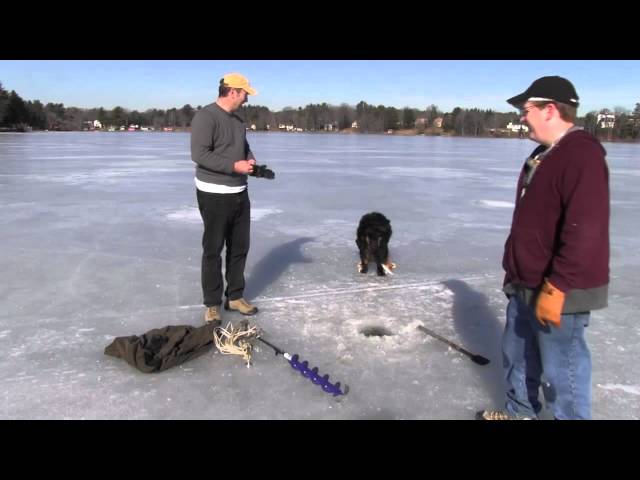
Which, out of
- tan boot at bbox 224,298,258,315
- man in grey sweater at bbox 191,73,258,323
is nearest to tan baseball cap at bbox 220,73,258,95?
man in grey sweater at bbox 191,73,258,323

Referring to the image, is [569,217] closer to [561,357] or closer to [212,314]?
[561,357]

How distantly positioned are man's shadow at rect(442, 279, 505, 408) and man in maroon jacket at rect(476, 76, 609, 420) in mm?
718

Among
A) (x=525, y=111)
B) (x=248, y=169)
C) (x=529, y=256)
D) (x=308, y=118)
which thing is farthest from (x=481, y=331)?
(x=308, y=118)

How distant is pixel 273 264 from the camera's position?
534 centimetres

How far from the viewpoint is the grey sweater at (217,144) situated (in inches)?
137

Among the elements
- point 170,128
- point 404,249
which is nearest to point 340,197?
point 404,249

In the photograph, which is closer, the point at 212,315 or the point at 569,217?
the point at 569,217

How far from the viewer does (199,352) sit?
323 cm

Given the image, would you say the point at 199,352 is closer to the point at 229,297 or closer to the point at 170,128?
the point at 229,297

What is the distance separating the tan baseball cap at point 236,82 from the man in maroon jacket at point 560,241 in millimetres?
2069

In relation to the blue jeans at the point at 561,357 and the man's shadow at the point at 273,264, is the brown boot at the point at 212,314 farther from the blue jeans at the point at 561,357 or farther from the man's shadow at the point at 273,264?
the blue jeans at the point at 561,357

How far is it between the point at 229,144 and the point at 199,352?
1551mm

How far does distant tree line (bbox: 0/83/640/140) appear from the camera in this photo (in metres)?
75.8

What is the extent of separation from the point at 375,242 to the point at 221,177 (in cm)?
191
